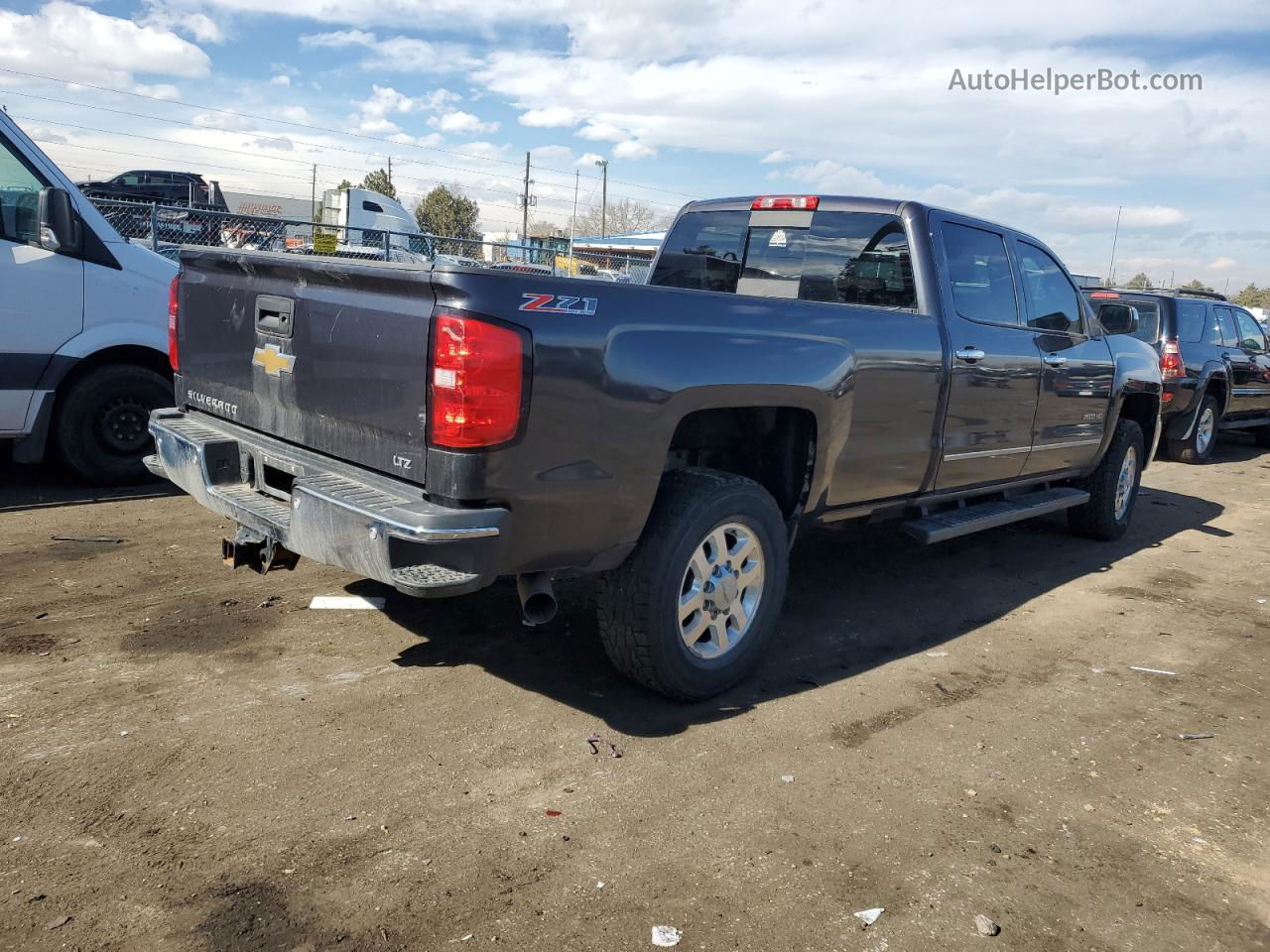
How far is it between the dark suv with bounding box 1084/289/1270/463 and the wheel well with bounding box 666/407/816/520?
7.69 meters

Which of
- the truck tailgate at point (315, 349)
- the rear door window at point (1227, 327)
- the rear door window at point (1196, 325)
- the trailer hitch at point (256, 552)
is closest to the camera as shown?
the truck tailgate at point (315, 349)

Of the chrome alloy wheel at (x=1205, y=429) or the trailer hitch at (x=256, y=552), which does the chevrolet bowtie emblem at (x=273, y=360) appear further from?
the chrome alloy wheel at (x=1205, y=429)

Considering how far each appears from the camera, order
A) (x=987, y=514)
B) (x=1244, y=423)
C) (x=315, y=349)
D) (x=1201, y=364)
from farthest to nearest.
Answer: (x=1244, y=423), (x=1201, y=364), (x=987, y=514), (x=315, y=349)

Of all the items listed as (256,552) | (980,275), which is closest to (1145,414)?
(980,275)

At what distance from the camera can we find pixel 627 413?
3.23 metres

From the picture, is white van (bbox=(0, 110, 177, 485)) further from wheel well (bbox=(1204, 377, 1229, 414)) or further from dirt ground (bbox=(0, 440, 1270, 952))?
wheel well (bbox=(1204, 377, 1229, 414))

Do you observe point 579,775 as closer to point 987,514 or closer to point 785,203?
point 987,514

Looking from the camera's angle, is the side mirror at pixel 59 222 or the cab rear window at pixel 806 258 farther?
the side mirror at pixel 59 222

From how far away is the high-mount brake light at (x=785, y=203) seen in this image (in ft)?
16.8

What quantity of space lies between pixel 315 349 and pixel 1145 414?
6.29 meters

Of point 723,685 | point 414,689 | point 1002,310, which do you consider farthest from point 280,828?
point 1002,310

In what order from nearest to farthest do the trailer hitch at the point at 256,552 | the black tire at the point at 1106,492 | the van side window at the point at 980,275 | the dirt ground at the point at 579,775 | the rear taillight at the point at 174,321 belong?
1. the dirt ground at the point at 579,775
2. the trailer hitch at the point at 256,552
3. the rear taillight at the point at 174,321
4. the van side window at the point at 980,275
5. the black tire at the point at 1106,492

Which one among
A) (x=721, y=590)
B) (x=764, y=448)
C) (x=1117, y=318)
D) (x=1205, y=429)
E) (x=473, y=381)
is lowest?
(x=721, y=590)

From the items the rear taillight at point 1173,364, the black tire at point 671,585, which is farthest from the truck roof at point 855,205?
the rear taillight at point 1173,364
